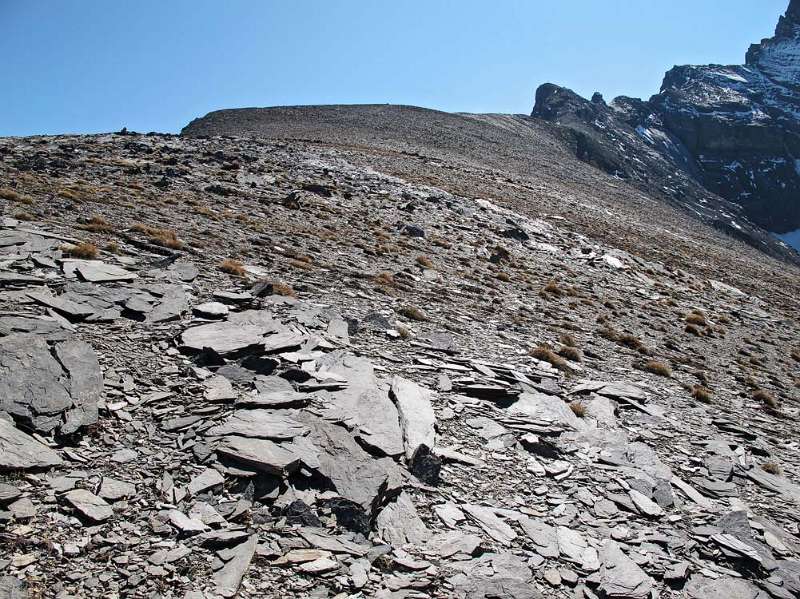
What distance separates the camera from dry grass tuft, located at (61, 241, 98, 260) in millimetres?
12305

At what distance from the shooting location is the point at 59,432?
6.75 m

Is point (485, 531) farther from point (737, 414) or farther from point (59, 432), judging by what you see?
point (737, 414)

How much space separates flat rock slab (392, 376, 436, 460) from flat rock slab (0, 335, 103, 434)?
500cm

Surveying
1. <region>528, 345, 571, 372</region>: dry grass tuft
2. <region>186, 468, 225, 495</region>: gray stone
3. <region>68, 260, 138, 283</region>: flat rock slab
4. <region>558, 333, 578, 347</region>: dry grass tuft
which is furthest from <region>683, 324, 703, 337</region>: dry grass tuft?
<region>68, 260, 138, 283</region>: flat rock slab

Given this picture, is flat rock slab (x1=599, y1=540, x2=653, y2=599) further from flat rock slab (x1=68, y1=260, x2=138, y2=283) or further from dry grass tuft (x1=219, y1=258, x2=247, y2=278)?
flat rock slab (x1=68, y1=260, x2=138, y2=283)

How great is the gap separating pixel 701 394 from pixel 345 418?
1137cm

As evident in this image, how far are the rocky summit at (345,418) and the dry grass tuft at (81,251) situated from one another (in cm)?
9

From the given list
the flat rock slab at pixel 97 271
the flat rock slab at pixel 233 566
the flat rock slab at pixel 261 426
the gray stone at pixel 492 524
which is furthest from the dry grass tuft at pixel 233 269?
the gray stone at pixel 492 524

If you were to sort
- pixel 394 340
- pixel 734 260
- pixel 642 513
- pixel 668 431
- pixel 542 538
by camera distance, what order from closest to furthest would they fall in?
1. pixel 542 538
2. pixel 642 513
3. pixel 668 431
4. pixel 394 340
5. pixel 734 260

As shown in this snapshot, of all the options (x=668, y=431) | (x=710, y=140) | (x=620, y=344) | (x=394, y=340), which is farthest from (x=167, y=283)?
(x=710, y=140)

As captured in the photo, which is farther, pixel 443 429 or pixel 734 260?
pixel 734 260

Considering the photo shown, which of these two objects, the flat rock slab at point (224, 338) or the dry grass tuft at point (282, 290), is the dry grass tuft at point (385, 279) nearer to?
the dry grass tuft at point (282, 290)

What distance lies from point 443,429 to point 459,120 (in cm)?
8005

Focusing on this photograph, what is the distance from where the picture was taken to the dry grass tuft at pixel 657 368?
15.3 metres
